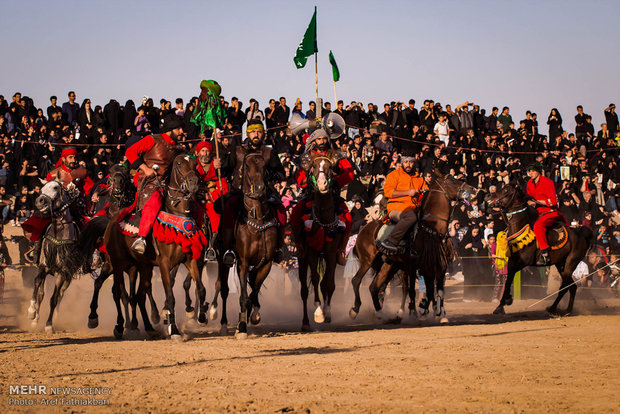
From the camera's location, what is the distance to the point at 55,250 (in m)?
15.0

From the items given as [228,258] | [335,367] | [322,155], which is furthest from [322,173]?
[335,367]

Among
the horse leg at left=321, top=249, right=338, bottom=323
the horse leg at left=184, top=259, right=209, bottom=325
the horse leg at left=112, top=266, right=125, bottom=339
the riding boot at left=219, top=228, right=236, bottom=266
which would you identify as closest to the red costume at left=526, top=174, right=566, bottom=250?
the horse leg at left=321, top=249, right=338, bottom=323

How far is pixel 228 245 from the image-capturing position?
44.8ft

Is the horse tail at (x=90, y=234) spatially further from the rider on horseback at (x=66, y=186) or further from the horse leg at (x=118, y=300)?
the horse leg at (x=118, y=300)

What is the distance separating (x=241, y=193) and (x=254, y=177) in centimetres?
67

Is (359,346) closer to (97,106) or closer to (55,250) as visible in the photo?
(55,250)

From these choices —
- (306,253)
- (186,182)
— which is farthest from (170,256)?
(306,253)

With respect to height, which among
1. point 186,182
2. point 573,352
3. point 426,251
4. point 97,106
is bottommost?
point 573,352

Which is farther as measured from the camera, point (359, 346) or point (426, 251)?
point (426, 251)

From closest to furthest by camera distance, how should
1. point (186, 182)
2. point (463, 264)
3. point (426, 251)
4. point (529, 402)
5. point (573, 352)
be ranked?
1. point (529, 402)
2. point (573, 352)
3. point (186, 182)
4. point (426, 251)
5. point (463, 264)

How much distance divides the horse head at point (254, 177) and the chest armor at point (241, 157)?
0.18 meters

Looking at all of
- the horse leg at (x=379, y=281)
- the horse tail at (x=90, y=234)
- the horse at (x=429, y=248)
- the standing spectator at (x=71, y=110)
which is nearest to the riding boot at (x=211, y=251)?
the horse tail at (x=90, y=234)

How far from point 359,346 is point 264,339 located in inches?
71.4

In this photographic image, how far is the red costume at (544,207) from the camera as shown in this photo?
17.3 m
